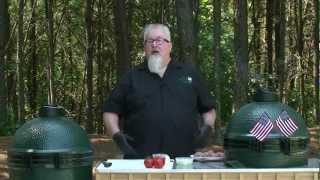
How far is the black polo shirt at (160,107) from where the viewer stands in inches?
194

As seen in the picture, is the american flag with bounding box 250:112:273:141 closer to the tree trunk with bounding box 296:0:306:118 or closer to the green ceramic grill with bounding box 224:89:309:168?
the green ceramic grill with bounding box 224:89:309:168

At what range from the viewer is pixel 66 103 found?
36094mm

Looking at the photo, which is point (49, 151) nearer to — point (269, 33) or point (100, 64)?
point (269, 33)

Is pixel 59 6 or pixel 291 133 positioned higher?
pixel 59 6

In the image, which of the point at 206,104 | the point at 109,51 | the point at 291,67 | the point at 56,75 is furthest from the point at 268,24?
the point at 206,104

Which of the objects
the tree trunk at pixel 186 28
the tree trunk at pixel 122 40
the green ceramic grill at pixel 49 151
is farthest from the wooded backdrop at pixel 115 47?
the green ceramic grill at pixel 49 151

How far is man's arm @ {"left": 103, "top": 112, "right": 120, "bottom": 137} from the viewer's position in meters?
→ 4.80

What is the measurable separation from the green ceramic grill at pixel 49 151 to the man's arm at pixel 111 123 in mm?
859

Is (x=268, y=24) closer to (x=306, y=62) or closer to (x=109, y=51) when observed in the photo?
(x=306, y=62)

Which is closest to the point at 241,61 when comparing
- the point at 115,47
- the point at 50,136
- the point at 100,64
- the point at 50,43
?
the point at 50,136

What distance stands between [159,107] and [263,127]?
4.15 feet

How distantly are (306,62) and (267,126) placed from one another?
25.9m

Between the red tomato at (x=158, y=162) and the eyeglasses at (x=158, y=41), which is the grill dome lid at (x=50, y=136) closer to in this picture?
the red tomato at (x=158, y=162)

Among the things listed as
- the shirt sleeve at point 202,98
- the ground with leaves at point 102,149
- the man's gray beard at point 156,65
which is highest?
the man's gray beard at point 156,65
